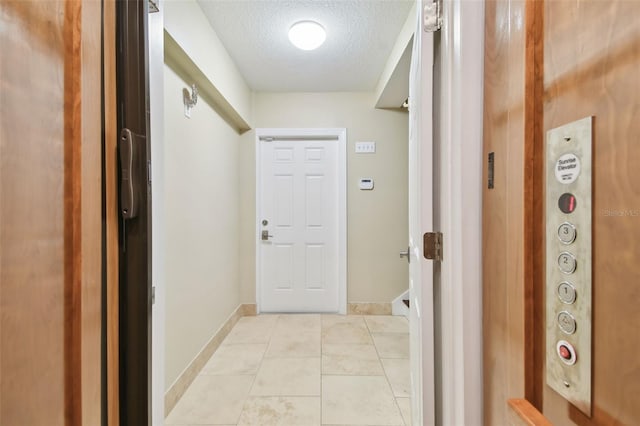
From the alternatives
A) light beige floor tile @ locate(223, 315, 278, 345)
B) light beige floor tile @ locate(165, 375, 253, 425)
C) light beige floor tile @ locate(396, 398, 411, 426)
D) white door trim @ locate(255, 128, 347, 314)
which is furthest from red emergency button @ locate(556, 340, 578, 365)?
white door trim @ locate(255, 128, 347, 314)

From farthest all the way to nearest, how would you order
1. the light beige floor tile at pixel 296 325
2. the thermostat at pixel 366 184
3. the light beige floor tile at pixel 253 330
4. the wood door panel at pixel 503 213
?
the thermostat at pixel 366 184
the light beige floor tile at pixel 296 325
the light beige floor tile at pixel 253 330
the wood door panel at pixel 503 213

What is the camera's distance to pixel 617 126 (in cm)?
41

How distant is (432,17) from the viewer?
90 cm

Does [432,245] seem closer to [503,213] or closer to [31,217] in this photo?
[503,213]

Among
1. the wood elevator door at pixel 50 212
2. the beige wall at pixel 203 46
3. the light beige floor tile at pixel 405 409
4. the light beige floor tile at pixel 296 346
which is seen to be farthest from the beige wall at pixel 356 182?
the wood elevator door at pixel 50 212

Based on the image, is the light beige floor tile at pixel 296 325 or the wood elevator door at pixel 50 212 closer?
the wood elevator door at pixel 50 212

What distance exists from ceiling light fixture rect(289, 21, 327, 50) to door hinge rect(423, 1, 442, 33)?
53.1 inches

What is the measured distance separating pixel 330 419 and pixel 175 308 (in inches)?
44.3

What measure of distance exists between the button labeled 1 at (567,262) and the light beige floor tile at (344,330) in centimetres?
230

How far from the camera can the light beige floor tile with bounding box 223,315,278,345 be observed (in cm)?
257

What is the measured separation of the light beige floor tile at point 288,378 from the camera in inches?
72.0

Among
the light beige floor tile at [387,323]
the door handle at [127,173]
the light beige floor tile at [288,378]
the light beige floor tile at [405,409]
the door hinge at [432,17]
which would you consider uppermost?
the door hinge at [432,17]

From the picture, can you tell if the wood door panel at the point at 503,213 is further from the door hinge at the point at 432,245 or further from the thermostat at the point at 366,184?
the thermostat at the point at 366,184

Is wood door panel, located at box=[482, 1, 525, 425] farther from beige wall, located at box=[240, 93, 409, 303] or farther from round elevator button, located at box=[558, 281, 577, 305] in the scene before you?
beige wall, located at box=[240, 93, 409, 303]
